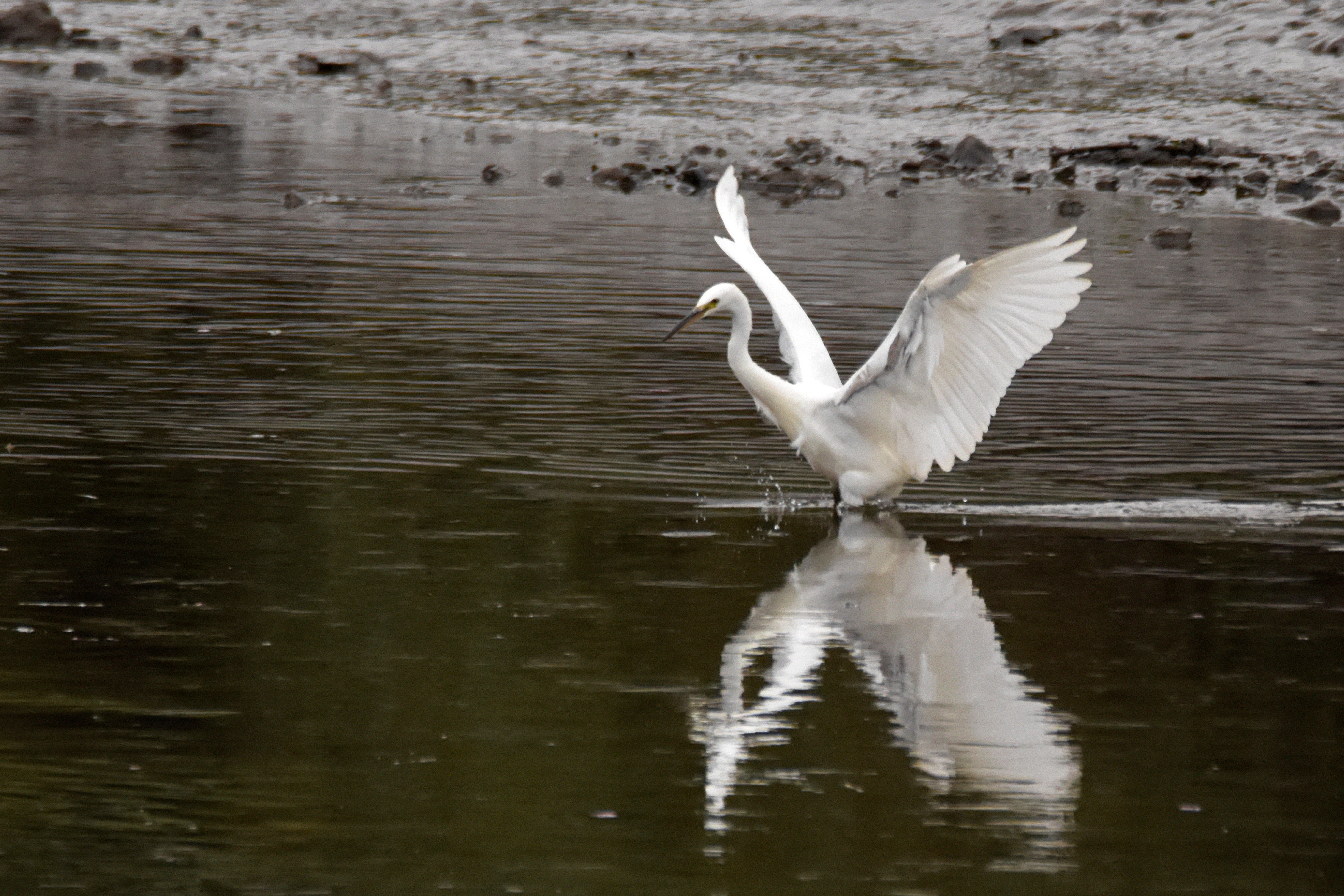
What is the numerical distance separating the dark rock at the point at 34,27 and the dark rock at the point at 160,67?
3550mm

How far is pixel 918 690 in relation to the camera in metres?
6.49

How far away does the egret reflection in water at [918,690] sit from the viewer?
219 inches

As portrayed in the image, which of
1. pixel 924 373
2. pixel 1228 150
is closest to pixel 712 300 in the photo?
pixel 924 373

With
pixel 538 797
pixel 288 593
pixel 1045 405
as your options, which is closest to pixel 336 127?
pixel 1045 405

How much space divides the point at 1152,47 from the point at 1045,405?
1845 centimetres

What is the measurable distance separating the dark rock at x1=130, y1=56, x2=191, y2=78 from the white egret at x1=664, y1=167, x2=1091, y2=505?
26.3 m

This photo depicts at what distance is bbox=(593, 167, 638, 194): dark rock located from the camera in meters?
22.4

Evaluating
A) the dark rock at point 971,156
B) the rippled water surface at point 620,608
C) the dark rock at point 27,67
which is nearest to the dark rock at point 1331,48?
the dark rock at point 971,156

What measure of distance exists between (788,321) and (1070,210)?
11.2 m

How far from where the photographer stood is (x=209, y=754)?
5.73 metres

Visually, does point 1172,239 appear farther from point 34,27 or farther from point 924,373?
point 34,27

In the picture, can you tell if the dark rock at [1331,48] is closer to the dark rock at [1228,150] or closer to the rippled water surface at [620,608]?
the dark rock at [1228,150]

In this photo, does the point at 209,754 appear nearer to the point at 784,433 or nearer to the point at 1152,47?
the point at 784,433

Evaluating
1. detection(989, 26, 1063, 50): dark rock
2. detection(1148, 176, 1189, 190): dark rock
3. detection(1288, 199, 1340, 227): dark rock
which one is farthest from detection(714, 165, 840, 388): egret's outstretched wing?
detection(989, 26, 1063, 50): dark rock
